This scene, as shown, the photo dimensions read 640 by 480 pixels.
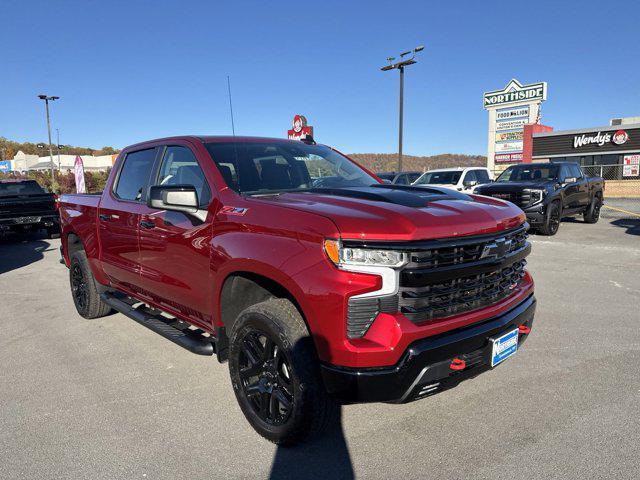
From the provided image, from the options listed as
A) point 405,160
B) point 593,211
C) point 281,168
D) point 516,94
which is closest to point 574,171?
point 593,211

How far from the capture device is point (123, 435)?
296 centimetres

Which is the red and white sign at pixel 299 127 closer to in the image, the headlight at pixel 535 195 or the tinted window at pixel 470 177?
the tinted window at pixel 470 177

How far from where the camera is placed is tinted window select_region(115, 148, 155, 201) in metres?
4.13

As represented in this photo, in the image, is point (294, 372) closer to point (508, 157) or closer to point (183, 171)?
point (183, 171)

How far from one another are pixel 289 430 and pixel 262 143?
227 cm

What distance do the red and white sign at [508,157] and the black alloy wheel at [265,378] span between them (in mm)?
34599

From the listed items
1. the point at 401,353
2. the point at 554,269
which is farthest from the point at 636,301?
the point at 401,353

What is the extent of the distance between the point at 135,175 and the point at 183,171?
2.96 feet

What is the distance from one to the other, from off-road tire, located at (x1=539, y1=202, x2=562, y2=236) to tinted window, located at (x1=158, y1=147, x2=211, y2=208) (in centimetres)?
954

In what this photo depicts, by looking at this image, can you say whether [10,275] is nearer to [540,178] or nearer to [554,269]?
[554,269]

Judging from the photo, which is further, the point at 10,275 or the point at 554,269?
the point at 10,275

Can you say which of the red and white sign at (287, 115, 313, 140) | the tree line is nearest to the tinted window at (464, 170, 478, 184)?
the red and white sign at (287, 115, 313, 140)

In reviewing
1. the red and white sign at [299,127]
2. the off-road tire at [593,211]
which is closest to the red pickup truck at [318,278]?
the off-road tire at [593,211]

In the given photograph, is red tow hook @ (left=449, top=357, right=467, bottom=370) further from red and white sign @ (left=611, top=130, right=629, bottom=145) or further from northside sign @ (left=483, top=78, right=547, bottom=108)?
northside sign @ (left=483, top=78, right=547, bottom=108)
